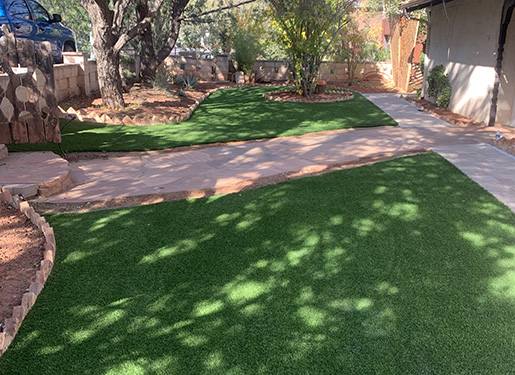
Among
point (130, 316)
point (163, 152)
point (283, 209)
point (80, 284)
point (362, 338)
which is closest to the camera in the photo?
point (362, 338)

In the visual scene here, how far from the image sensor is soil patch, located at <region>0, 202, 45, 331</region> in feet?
11.4

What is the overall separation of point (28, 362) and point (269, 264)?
1.97m

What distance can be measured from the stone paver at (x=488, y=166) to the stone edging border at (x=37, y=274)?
477 cm

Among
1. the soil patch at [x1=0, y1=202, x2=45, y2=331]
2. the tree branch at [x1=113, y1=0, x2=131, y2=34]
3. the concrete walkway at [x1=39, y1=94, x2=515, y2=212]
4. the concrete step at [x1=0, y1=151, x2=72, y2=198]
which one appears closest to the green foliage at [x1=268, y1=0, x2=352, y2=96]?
the tree branch at [x1=113, y1=0, x2=131, y2=34]

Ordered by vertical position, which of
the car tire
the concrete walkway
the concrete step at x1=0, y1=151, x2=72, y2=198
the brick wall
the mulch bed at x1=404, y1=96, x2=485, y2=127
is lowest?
the concrete walkway

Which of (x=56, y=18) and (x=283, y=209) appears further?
(x=56, y=18)

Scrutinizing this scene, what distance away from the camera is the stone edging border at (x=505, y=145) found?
7441 millimetres

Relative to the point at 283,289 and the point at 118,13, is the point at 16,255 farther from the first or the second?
the point at 118,13

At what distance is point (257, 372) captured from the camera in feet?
9.07

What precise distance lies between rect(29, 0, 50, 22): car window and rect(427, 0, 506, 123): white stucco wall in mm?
10136

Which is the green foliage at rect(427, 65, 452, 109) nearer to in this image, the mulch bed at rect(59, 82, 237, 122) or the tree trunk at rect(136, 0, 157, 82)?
the mulch bed at rect(59, 82, 237, 122)

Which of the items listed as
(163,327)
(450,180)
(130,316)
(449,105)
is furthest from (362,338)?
(449,105)

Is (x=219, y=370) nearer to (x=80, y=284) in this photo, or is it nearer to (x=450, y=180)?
(x=80, y=284)

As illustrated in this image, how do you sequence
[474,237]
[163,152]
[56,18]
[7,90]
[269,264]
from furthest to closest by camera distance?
[56,18] < [163,152] < [7,90] < [474,237] < [269,264]
